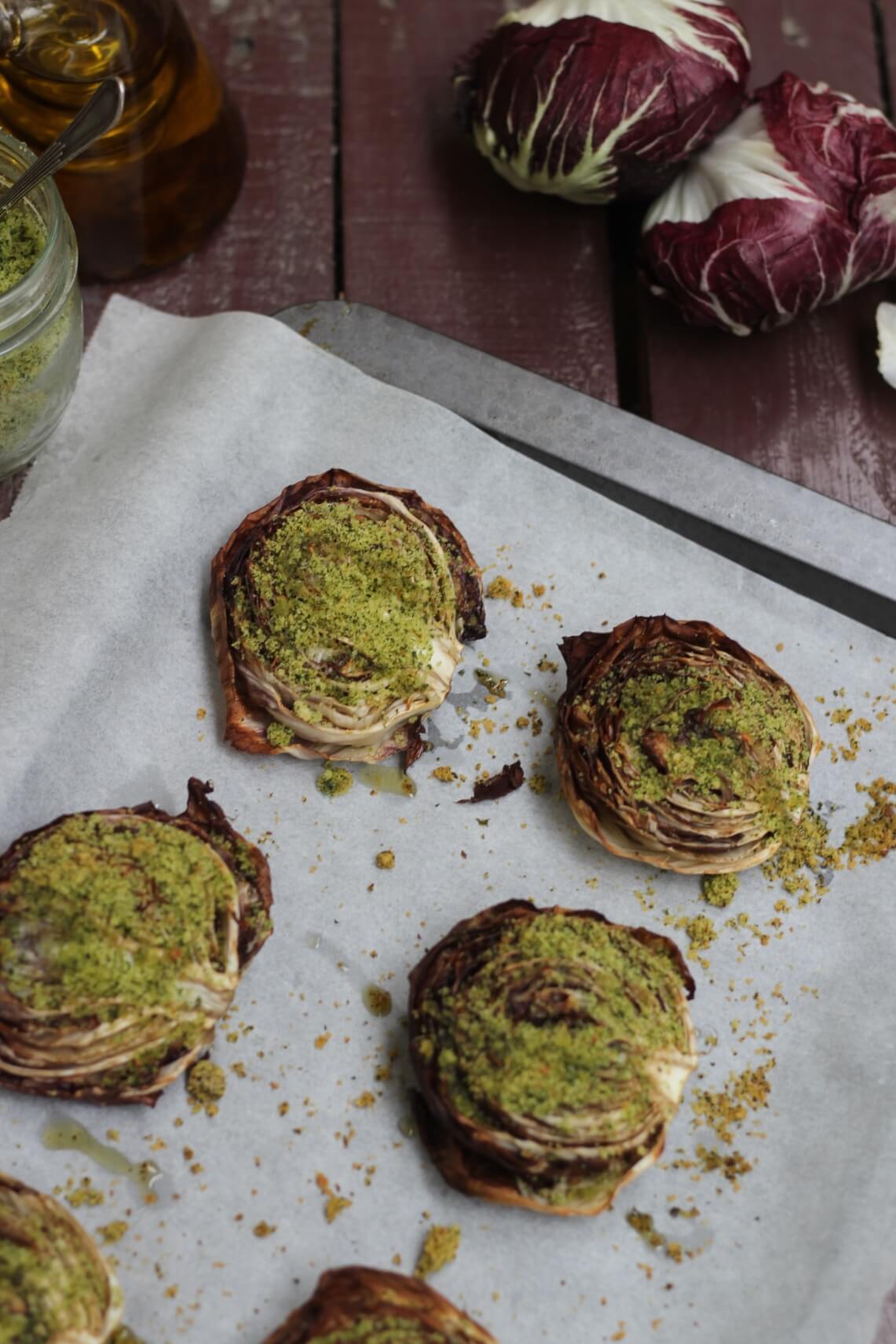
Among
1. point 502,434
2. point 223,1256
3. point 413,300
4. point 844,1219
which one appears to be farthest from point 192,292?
point 844,1219

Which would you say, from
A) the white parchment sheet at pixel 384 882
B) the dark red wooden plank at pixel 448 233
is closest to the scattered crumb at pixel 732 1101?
the white parchment sheet at pixel 384 882

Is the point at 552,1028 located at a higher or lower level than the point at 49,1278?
higher

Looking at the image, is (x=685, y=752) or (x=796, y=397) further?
(x=796, y=397)

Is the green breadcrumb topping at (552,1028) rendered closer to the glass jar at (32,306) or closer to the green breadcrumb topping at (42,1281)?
the green breadcrumb topping at (42,1281)

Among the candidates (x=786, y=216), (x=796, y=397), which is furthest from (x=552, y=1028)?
(x=786, y=216)

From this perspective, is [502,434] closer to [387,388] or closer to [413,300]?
[387,388]

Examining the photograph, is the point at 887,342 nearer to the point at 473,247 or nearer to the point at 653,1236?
the point at 473,247

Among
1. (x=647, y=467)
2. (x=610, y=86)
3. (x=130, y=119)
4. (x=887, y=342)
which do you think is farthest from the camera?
(x=887, y=342)
